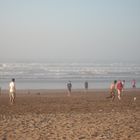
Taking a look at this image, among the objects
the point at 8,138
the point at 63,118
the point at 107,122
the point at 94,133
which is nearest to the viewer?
the point at 8,138

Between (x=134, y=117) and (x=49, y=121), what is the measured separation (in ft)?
10.8

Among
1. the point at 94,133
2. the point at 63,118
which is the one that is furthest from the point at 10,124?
the point at 94,133

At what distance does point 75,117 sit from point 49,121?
1.43 metres

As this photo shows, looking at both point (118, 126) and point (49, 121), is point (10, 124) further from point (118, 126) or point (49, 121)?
point (118, 126)

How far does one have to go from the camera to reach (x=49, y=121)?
1346 cm

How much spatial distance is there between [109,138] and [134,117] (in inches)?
170

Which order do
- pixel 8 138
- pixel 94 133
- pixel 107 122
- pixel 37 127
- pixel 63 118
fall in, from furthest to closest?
pixel 63 118 → pixel 107 122 → pixel 37 127 → pixel 94 133 → pixel 8 138

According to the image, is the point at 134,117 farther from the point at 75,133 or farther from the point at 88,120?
the point at 75,133

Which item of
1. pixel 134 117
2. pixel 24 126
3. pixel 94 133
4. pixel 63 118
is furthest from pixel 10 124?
pixel 134 117

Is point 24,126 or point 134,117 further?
point 134,117

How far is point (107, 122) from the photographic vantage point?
42.5 feet

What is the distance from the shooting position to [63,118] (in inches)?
560

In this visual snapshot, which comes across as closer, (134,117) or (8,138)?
(8,138)

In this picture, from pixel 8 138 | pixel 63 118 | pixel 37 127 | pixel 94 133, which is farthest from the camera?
pixel 63 118
